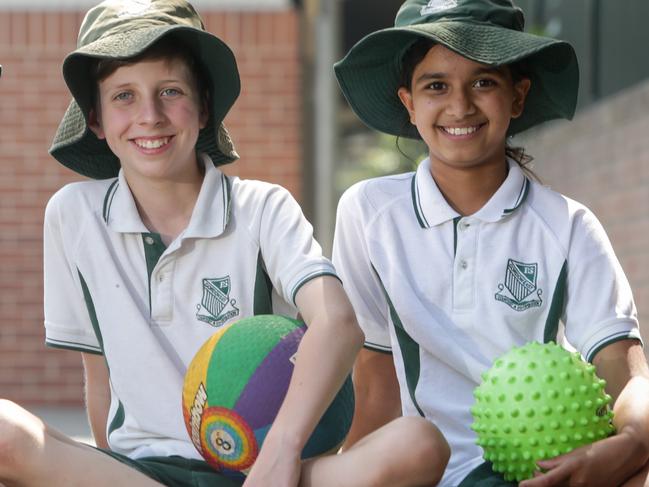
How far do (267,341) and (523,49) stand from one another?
1.40 metres

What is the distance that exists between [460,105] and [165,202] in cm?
113

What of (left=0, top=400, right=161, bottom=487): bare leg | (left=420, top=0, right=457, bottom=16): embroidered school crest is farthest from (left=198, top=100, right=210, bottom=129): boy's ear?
(left=0, top=400, right=161, bottom=487): bare leg

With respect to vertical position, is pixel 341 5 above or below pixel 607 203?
above

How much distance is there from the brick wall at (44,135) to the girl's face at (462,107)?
5.57 m

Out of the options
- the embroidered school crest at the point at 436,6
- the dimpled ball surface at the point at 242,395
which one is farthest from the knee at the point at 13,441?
the embroidered school crest at the point at 436,6

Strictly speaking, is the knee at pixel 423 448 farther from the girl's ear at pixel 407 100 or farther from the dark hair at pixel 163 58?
the dark hair at pixel 163 58

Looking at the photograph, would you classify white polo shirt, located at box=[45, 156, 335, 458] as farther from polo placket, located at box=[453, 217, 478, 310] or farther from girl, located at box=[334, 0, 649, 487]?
polo placket, located at box=[453, 217, 478, 310]

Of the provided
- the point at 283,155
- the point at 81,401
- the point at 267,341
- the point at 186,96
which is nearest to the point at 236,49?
the point at 283,155

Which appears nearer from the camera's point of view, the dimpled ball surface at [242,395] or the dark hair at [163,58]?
the dimpled ball surface at [242,395]

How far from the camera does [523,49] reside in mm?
4578

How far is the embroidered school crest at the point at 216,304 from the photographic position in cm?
457

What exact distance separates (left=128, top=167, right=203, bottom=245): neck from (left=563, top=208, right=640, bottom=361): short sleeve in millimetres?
1382

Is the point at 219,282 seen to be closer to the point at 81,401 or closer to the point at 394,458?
the point at 394,458

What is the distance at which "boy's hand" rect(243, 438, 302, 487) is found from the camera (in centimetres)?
385
